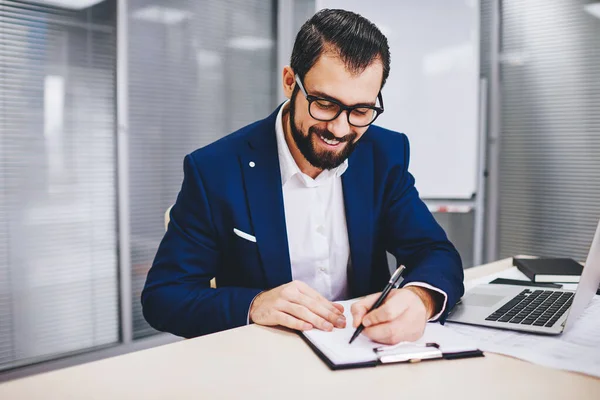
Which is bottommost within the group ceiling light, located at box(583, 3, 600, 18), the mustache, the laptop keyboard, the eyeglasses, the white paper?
the white paper

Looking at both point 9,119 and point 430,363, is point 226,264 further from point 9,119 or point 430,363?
point 9,119

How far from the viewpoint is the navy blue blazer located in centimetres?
119

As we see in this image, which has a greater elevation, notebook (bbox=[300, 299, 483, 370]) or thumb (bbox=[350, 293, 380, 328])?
thumb (bbox=[350, 293, 380, 328])

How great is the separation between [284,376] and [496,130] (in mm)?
3203

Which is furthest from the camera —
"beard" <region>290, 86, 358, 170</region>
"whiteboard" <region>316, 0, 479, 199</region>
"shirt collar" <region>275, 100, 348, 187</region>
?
"whiteboard" <region>316, 0, 479, 199</region>

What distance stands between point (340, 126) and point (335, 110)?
0.04 meters

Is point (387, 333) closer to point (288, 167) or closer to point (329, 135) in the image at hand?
point (329, 135)

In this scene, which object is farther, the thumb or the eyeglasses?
the eyeglasses

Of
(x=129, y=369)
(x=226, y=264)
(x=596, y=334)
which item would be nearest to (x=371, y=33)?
(x=226, y=264)

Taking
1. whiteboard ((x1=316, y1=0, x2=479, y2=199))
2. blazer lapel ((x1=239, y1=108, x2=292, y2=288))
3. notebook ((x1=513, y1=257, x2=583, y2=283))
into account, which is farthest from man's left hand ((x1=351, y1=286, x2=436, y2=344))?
whiteboard ((x1=316, y1=0, x2=479, y2=199))

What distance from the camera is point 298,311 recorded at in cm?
99

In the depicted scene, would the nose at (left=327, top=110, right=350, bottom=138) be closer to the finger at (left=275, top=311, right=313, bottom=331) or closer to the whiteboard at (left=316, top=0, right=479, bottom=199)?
the finger at (left=275, top=311, right=313, bottom=331)

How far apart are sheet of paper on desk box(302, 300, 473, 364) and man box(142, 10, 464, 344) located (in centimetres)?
3

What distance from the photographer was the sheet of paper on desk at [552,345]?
2.75ft
